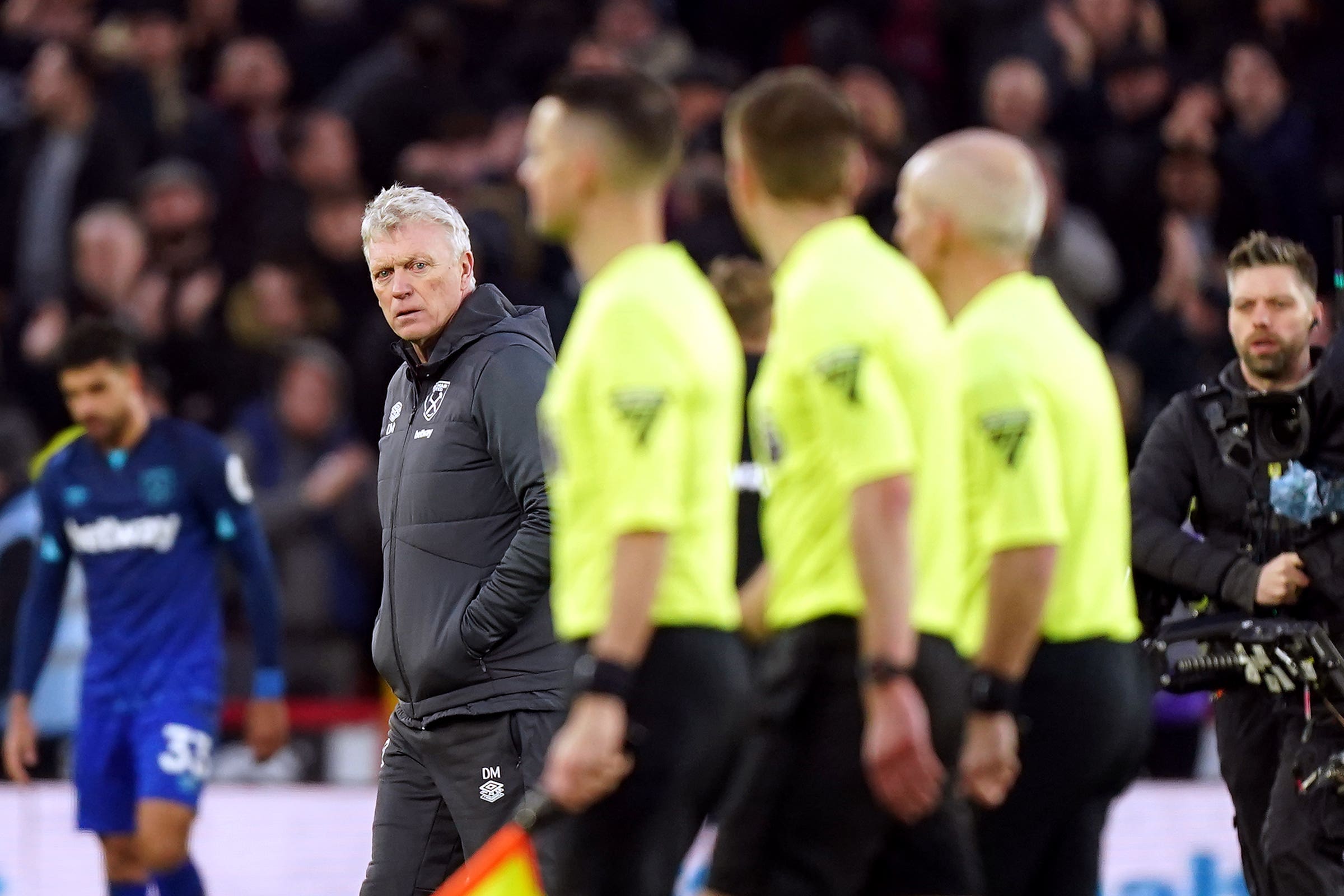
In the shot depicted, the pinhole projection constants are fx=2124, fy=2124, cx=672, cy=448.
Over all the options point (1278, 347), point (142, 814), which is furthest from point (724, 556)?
point (142, 814)

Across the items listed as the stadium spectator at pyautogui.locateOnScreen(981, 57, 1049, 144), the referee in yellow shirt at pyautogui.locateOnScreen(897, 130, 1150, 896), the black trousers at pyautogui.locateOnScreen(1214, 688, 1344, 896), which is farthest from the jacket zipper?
the stadium spectator at pyautogui.locateOnScreen(981, 57, 1049, 144)

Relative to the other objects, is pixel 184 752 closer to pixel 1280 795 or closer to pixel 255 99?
pixel 1280 795

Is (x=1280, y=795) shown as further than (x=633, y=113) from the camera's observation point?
Yes

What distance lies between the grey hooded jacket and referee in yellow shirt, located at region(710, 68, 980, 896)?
154 cm

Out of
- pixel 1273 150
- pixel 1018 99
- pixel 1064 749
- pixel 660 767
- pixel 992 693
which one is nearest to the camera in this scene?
pixel 660 767

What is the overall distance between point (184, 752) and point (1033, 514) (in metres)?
4.45

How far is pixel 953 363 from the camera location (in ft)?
15.0

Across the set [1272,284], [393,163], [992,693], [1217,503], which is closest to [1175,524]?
[1217,503]

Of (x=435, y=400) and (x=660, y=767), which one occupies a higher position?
(x=435, y=400)

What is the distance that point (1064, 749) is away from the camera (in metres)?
4.83

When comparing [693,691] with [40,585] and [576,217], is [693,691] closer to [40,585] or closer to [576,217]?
[576,217]

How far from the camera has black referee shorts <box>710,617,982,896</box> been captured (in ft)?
14.0

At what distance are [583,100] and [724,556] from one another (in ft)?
3.17

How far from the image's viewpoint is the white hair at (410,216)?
6188 mm
